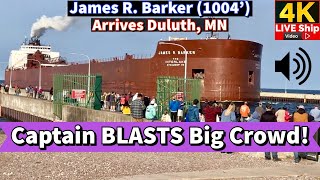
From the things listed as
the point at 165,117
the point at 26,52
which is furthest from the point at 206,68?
the point at 26,52

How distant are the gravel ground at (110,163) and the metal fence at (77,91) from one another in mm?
14305

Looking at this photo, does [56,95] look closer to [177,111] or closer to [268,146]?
[177,111]

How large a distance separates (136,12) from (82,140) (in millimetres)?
7446

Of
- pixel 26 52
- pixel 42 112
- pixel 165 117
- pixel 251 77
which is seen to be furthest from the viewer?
pixel 26 52

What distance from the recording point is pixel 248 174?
13.3m

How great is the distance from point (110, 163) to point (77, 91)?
1748 cm

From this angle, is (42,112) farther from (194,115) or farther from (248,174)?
(248,174)

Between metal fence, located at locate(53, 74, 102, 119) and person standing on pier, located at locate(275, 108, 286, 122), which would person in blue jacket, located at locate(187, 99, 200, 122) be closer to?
person standing on pier, located at locate(275, 108, 286, 122)

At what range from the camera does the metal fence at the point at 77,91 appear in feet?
102

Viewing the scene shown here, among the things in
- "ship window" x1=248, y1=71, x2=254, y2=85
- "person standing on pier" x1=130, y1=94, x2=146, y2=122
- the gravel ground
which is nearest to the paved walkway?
the gravel ground

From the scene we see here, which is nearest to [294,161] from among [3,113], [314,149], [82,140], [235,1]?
[314,149]

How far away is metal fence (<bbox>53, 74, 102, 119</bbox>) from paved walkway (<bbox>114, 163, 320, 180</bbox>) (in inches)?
687

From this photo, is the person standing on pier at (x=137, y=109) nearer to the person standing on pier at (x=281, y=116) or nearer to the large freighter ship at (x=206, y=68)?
the person standing on pier at (x=281, y=116)

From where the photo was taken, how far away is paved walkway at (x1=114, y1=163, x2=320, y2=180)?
12.7m
